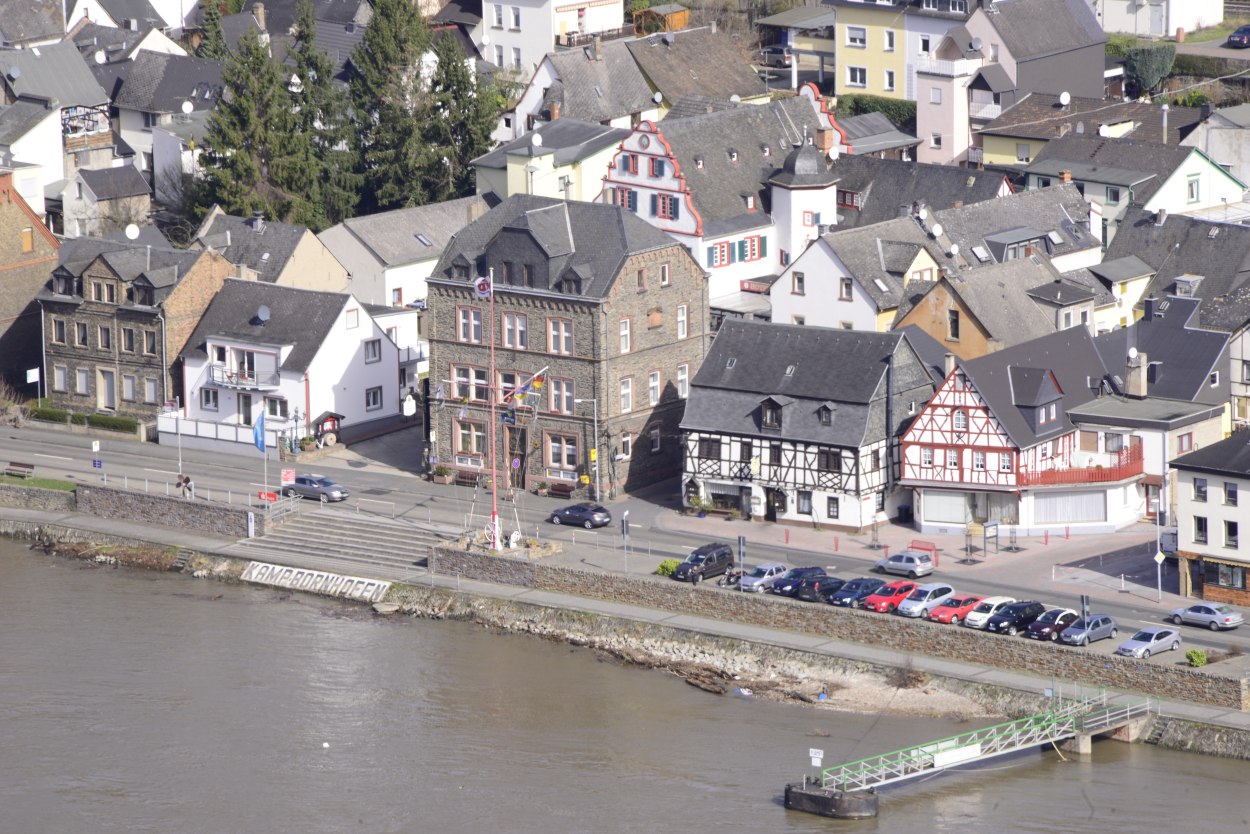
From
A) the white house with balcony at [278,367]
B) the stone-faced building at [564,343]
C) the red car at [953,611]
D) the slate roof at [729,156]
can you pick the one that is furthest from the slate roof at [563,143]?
the red car at [953,611]

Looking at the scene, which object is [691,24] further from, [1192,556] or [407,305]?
[1192,556]

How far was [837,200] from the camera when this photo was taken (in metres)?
122

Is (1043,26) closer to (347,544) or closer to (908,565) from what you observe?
(908,565)

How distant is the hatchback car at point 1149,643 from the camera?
79.3 m

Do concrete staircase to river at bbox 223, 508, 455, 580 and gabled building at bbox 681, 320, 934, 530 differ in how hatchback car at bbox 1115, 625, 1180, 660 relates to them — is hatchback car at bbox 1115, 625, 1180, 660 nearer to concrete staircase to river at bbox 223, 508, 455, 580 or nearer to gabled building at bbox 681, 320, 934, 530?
gabled building at bbox 681, 320, 934, 530

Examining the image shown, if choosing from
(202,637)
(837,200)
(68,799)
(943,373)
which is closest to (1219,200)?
(837,200)

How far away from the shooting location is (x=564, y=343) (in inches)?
3895

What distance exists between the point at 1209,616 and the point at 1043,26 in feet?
196

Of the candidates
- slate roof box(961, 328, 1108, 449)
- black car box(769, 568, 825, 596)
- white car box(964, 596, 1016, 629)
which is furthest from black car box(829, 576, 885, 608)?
slate roof box(961, 328, 1108, 449)

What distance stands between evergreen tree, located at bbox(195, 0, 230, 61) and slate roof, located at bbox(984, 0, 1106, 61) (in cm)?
4442

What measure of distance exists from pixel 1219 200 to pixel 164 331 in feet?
158

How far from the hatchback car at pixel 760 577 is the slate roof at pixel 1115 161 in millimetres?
36617

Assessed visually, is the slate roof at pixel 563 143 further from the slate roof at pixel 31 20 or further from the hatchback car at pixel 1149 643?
the hatchback car at pixel 1149 643

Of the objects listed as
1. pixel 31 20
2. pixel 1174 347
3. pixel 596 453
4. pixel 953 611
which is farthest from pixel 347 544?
pixel 31 20
